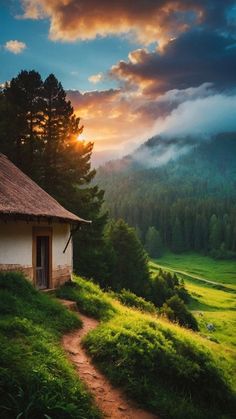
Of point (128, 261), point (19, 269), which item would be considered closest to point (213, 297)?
point (128, 261)

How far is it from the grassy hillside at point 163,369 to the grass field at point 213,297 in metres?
3.84

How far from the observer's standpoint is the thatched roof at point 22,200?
16258mm

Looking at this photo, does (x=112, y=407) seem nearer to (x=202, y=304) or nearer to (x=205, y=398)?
(x=205, y=398)

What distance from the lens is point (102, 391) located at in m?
9.66

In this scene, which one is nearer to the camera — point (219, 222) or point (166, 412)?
point (166, 412)

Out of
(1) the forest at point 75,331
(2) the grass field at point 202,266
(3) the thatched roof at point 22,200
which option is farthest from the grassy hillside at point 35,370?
(2) the grass field at point 202,266

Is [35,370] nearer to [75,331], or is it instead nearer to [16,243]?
[75,331]

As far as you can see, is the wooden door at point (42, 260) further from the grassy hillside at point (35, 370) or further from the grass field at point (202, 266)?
the grass field at point (202, 266)

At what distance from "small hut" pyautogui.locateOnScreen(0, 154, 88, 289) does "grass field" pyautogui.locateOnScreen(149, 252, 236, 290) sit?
79321mm

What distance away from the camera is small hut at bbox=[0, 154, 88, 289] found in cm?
1664

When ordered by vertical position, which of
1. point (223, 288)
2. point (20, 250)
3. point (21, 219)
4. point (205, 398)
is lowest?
point (223, 288)

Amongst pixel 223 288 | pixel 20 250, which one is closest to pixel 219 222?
pixel 223 288

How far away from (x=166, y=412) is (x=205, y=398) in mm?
2285

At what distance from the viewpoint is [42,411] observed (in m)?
7.43
